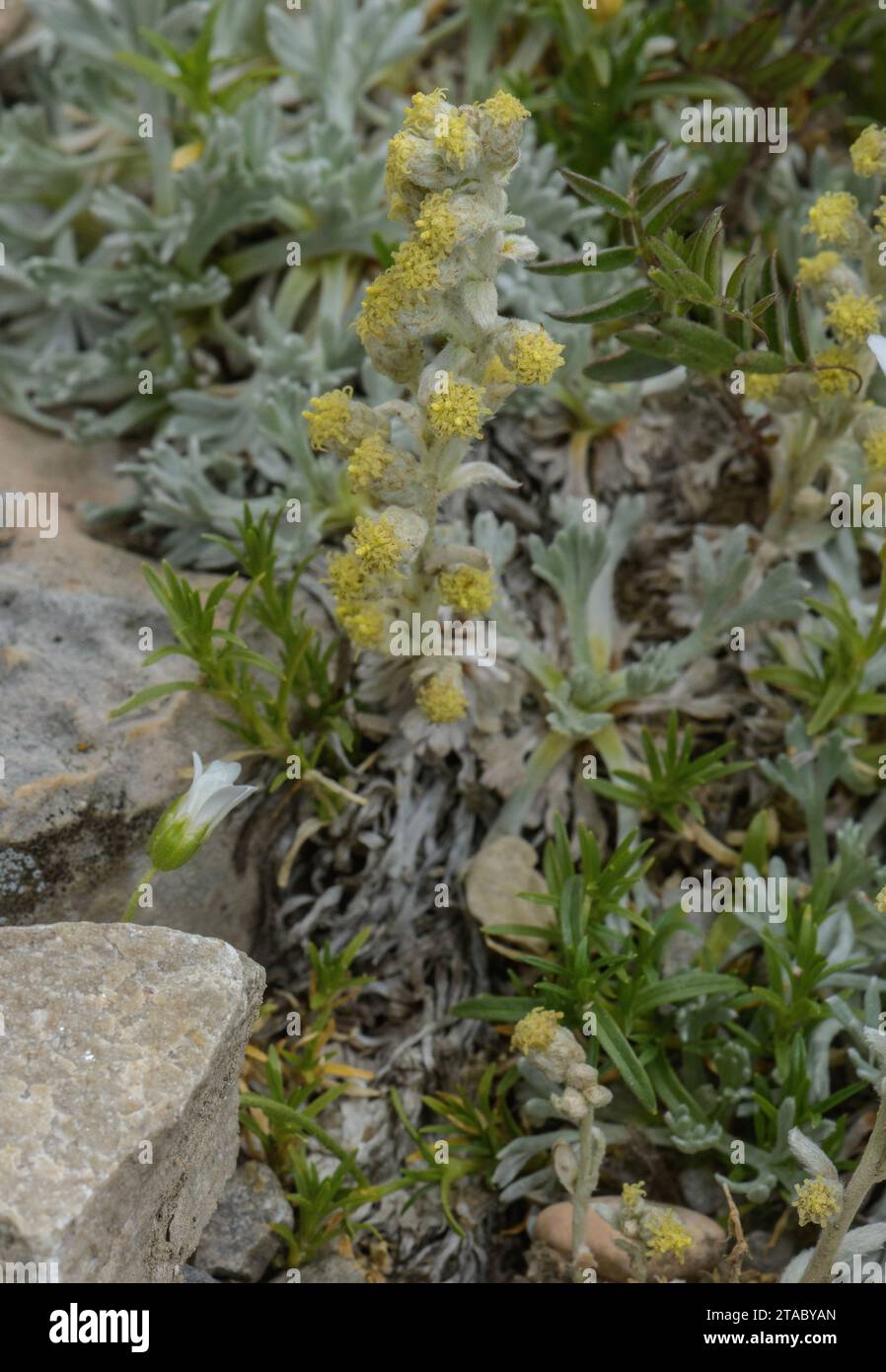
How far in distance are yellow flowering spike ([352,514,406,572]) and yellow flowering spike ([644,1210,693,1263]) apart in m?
1.35

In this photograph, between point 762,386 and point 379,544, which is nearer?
point 379,544

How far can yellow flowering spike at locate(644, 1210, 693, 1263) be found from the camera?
8.29ft

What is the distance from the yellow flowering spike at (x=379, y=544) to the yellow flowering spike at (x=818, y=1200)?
1.39 m

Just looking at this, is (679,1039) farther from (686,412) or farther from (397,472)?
(686,412)

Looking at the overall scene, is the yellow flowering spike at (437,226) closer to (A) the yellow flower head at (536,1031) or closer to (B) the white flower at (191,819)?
(B) the white flower at (191,819)

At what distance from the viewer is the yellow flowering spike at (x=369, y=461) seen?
107 inches

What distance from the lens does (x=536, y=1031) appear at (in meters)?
2.63

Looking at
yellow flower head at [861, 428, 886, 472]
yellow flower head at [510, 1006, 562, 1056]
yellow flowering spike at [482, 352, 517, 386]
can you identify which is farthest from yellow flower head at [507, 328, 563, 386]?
yellow flower head at [510, 1006, 562, 1056]

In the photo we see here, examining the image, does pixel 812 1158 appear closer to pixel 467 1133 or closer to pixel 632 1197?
pixel 632 1197

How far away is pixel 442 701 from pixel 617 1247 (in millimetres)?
1173

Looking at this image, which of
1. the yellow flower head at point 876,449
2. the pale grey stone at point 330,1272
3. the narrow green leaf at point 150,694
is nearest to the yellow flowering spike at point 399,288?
the narrow green leaf at point 150,694

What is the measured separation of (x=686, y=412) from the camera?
13.0ft

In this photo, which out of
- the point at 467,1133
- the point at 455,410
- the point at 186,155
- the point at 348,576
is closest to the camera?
the point at 455,410

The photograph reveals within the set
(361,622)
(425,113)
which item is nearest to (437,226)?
(425,113)
